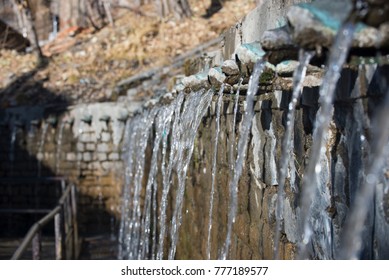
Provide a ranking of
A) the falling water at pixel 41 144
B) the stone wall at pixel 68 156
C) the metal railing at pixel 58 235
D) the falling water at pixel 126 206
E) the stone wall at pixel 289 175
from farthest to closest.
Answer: the falling water at pixel 41 144
the stone wall at pixel 68 156
the falling water at pixel 126 206
the metal railing at pixel 58 235
the stone wall at pixel 289 175

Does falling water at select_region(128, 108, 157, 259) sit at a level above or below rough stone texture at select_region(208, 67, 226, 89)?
below

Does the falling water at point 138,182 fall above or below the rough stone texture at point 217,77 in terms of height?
below

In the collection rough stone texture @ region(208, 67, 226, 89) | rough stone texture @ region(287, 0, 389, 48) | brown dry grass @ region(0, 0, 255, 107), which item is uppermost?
brown dry grass @ region(0, 0, 255, 107)

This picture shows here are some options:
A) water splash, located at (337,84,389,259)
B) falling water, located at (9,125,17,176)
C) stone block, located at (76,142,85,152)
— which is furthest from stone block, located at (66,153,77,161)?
water splash, located at (337,84,389,259)

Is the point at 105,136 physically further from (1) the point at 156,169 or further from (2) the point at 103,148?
(1) the point at 156,169

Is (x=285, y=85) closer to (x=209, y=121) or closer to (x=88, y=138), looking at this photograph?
(x=209, y=121)

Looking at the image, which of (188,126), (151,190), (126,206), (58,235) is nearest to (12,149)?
(126,206)

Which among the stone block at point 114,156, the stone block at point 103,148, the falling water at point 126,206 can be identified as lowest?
the falling water at point 126,206

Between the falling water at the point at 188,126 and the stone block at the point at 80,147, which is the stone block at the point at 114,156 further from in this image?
the falling water at the point at 188,126

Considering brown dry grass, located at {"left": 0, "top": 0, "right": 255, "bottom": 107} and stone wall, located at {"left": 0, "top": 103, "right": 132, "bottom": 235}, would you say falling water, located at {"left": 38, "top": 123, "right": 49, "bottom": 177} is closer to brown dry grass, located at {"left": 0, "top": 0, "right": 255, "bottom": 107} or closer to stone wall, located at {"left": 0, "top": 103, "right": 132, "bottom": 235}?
stone wall, located at {"left": 0, "top": 103, "right": 132, "bottom": 235}

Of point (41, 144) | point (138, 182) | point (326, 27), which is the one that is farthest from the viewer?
point (41, 144)

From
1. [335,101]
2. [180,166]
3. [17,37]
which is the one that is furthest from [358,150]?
[17,37]

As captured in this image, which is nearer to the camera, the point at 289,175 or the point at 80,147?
the point at 289,175

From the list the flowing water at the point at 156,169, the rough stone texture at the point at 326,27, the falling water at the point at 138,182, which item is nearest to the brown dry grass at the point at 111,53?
the flowing water at the point at 156,169
